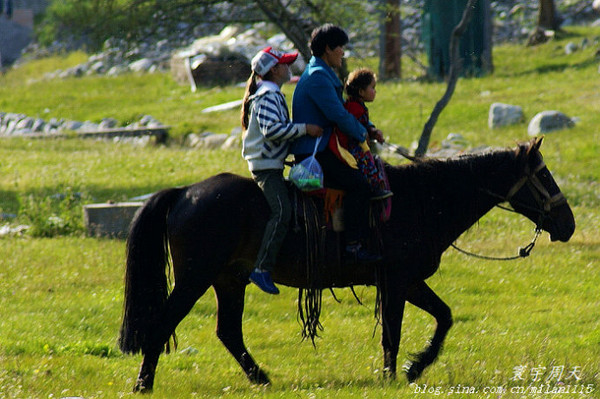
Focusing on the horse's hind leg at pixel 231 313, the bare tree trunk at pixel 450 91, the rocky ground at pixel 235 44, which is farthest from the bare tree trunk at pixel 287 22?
the rocky ground at pixel 235 44

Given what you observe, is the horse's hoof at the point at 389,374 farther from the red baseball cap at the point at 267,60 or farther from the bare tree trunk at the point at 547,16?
the bare tree trunk at the point at 547,16

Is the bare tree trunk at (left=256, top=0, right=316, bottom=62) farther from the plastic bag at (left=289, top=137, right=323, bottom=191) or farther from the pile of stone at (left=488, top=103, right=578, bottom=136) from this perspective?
the plastic bag at (left=289, top=137, right=323, bottom=191)

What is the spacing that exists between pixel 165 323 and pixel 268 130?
177 cm

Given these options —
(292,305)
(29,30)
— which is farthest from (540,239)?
(29,30)

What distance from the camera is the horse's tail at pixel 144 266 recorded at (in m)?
7.10

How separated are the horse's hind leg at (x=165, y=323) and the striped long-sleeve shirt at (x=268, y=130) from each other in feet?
3.72

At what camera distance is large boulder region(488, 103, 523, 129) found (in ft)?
72.9

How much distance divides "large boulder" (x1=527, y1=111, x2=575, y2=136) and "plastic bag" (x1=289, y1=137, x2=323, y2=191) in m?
15.2

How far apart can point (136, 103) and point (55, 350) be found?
27567mm

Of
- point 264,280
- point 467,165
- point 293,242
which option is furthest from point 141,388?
point 467,165

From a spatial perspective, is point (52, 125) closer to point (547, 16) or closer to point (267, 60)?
point (547, 16)

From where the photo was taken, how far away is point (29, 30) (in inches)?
2296

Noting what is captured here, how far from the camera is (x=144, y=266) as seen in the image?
716 cm

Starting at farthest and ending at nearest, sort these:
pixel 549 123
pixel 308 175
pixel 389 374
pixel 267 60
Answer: pixel 549 123 → pixel 389 374 → pixel 267 60 → pixel 308 175
